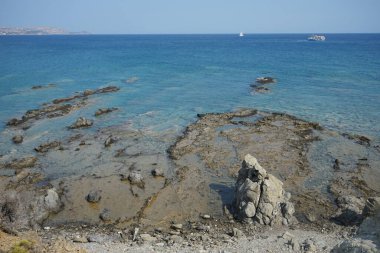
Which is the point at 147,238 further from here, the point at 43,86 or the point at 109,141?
the point at 43,86

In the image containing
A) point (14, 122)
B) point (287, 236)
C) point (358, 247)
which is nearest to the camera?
point (358, 247)

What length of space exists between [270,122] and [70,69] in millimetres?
57570

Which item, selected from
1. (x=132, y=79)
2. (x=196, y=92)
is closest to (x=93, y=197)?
(x=196, y=92)

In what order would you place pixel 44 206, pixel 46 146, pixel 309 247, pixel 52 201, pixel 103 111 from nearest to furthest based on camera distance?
1. pixel 309 247
2. pixel 44 206
3. pixel 52 201
4. pixel 46 146
5. pixel 103 111

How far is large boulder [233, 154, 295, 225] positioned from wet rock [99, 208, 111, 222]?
7.64 meters

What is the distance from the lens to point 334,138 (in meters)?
30.7

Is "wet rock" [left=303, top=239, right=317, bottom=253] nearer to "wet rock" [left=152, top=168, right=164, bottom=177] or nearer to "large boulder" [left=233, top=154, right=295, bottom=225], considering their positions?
"large boulder" [left=233, top=154, right=295, bottom=225]

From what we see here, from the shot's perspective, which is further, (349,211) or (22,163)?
(22,163)

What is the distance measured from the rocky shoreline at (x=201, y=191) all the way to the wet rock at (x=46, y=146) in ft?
0.48

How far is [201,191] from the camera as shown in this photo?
899 inches

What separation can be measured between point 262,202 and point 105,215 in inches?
367

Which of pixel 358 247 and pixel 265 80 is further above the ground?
pixel 358 247

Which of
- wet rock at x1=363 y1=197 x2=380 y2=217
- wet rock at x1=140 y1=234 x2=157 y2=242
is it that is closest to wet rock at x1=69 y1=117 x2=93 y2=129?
wet rock at x1=140 y1=234 x2=157 y2=242

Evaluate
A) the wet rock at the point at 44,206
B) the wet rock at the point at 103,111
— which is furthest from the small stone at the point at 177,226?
the wet rock at the point at 103,111
